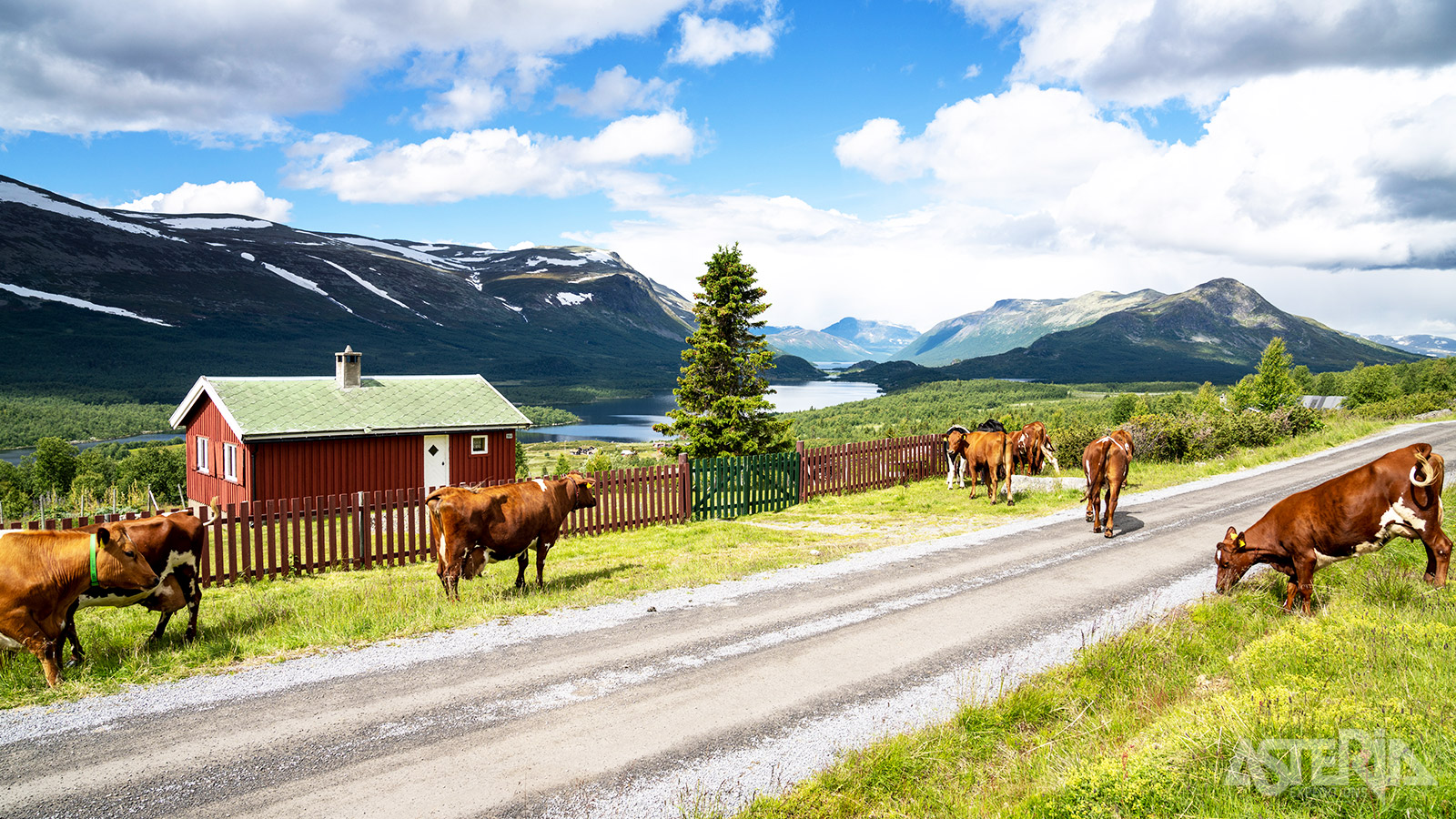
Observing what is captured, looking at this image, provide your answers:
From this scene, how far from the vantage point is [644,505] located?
64.5 feet

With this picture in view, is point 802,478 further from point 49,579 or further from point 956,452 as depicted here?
point 49,579

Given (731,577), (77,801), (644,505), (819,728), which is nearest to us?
(77,801)

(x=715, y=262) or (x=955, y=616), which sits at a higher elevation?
(x=715, y=262)

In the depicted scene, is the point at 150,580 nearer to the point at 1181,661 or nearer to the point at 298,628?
the point at 298,628

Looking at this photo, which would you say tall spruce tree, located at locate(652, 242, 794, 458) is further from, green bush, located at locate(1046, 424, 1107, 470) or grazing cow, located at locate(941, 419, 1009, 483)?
green bush, located at locate(1046, 424, 1107, 470)

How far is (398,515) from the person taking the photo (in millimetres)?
15586

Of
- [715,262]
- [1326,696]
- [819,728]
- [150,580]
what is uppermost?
[715,262]

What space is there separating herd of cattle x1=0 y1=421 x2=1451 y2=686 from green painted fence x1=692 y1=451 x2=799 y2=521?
32.3ft

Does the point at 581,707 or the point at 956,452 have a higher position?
the point at 956,452

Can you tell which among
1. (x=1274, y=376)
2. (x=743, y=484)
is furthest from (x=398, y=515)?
(x=1274, y=376)

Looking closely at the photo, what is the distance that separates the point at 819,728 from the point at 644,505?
534 inches

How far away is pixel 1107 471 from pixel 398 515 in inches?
595

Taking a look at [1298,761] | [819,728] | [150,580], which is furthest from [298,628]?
[1298,761]

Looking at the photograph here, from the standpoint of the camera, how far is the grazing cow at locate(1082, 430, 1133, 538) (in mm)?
14688
